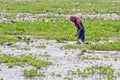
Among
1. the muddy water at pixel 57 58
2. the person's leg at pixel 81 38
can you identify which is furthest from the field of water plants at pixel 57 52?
the person's leg at pixel 81 38

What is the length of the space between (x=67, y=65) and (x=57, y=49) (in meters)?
3.42

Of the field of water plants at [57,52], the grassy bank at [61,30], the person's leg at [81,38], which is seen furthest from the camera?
the grassy bank at [61,30]

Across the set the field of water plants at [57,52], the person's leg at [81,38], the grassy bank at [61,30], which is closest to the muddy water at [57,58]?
the field of water plants at [57,52]

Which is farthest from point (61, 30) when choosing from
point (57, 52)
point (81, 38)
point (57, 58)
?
point (57, 58)

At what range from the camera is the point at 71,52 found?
18.6 meters

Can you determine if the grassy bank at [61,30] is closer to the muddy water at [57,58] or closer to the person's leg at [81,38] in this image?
the person's leg at [81,38]

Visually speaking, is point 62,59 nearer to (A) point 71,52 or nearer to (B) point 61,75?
(A) point 71,52

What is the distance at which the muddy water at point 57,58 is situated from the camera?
14.2 metres

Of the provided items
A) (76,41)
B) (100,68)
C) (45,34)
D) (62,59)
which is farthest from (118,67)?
(45,34)

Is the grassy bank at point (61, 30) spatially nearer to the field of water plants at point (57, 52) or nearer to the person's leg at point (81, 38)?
the field of water plants at point (57, 52)

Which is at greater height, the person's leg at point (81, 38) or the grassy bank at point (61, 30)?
the person's leg at point (81, 38)

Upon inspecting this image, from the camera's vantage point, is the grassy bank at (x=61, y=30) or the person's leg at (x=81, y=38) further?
the grassy bank at (x=61, y=30)

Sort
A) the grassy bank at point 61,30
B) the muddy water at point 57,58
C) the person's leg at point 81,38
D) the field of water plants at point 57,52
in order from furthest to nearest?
1. the grassy bank at point 61,30
2. the person's leg at point 81,38
3. the field of water plants at point 57,52
4. the muddy water at point 57,58

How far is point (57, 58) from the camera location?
56.8ft
